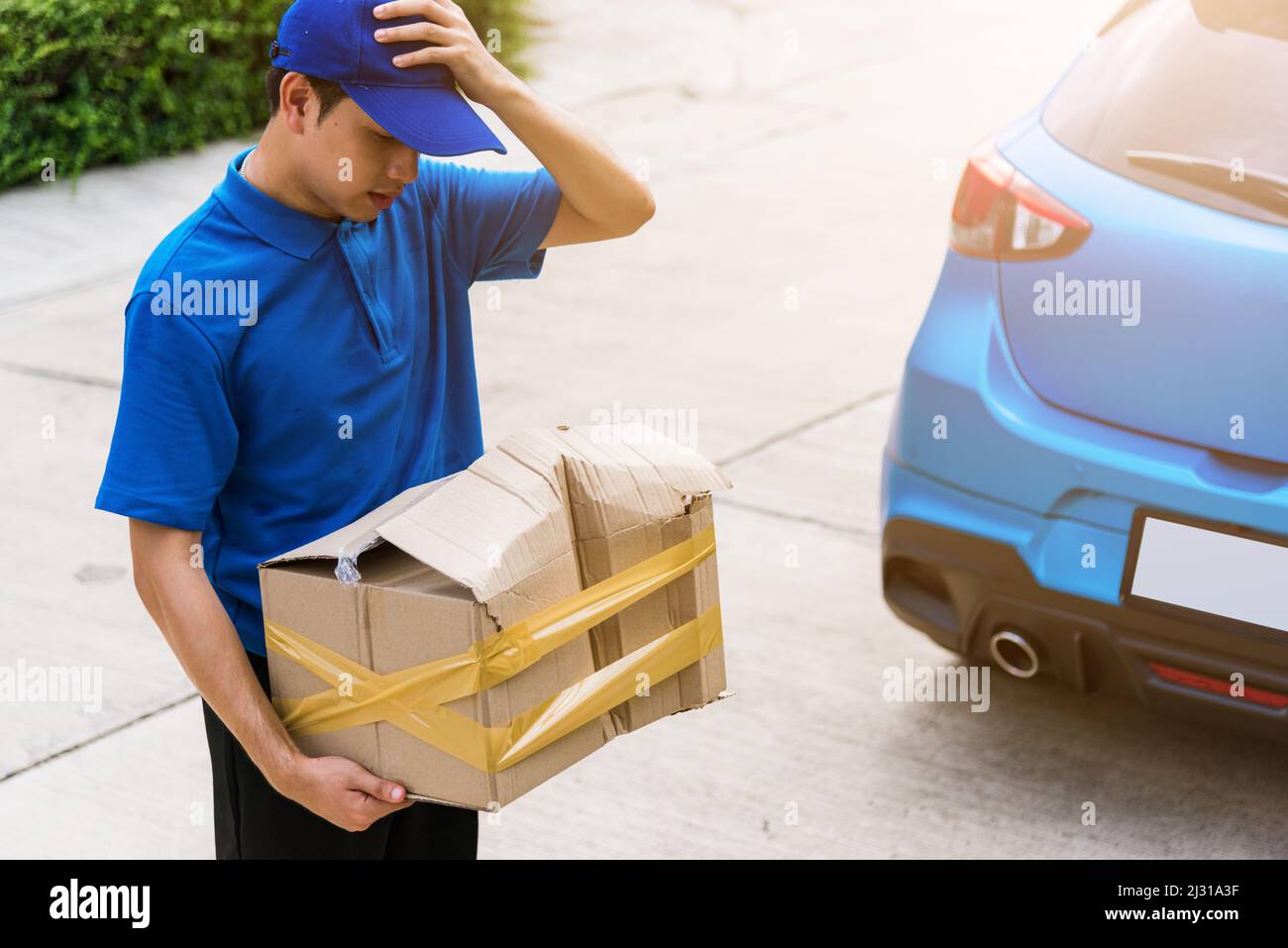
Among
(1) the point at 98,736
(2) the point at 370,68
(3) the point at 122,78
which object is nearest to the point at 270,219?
(2) the point at 370,68

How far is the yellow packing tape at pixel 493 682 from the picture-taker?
2.02m

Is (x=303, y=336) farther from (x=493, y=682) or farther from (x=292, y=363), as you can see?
(x=493, y=682)

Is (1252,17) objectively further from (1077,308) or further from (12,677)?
(12,677)

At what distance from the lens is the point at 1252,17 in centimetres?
330

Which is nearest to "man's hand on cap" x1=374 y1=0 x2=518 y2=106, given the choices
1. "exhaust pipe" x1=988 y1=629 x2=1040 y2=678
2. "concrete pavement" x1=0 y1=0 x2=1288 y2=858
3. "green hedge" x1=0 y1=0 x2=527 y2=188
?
"exhaust pipe" x1=988 y1=629 x2=1040 y2=678

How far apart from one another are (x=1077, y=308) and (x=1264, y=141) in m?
0.46

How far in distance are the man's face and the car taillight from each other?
1.65 m

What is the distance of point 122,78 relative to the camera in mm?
8578

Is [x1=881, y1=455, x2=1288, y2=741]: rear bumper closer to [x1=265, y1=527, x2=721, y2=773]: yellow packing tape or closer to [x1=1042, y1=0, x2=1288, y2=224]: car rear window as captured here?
[x1=1042, y1=0, x2=1288, y2=224]: car rear window

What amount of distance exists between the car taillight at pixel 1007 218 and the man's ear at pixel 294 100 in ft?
5.75

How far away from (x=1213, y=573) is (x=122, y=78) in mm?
6958

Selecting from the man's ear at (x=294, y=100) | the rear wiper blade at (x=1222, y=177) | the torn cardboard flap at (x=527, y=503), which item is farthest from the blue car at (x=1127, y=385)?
the man's ear at (x=294, y=100)

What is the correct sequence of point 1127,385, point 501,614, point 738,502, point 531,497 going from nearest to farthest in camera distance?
point 501,614 → point 531,497 → point 1127,385 → point 738,502
